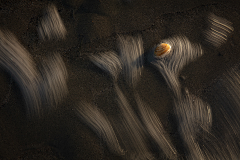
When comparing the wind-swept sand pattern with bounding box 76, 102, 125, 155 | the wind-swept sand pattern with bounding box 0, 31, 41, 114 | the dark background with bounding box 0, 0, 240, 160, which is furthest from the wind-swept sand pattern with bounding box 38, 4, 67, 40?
the wind-swept sand pattern with bounding box 76, 102, 125, 155

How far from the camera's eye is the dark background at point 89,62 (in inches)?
85.7

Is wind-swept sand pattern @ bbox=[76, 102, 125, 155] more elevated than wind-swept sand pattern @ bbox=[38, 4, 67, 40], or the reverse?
wind-swept sand pattern @ bbox=[38, 4, 67, 40]

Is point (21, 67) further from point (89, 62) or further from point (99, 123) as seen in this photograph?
point (99, 123)

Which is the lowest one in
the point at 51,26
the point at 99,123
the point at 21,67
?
the point at 99,123

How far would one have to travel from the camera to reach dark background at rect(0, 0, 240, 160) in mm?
2178

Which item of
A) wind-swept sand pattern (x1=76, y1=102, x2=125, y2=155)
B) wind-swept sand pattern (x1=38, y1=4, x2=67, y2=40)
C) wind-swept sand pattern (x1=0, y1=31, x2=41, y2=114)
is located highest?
wind-swept sand pattern (x1=38, y1=4, x2=67, y2=40)

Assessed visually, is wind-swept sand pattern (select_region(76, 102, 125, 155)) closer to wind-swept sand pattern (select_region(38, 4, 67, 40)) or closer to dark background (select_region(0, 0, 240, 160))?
dark background (select_region(0, 0, 240, 160))

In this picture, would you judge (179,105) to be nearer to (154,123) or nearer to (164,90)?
(164,90)

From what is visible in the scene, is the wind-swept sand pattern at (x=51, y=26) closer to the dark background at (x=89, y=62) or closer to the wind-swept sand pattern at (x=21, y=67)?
the dark background at (x=89, y=62)

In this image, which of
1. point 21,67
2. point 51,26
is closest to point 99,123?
point 21,67

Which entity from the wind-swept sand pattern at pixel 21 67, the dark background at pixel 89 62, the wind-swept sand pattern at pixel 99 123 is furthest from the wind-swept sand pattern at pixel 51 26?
the wind-swept sand pattern at pixel 99 123

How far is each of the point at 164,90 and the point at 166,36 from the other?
779 millimetres

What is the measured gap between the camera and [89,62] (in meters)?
2.21

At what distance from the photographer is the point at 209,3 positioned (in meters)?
2.22
